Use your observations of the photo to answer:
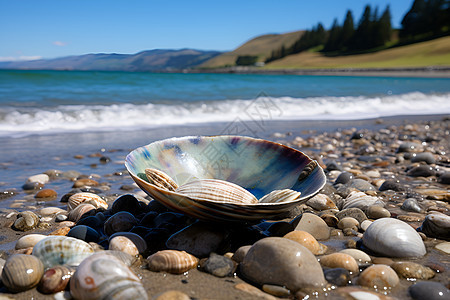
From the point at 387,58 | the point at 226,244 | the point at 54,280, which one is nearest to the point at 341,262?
the point at 226,244

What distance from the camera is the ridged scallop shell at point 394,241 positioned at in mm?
1994

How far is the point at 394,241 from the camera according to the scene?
200 centimetres

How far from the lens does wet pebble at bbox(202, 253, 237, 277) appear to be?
5.92 feet

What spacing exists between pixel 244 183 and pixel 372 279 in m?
1.09

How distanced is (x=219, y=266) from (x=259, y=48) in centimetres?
13424

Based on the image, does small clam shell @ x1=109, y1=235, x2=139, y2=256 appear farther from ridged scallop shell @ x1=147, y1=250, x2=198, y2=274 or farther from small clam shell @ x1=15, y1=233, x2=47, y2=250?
small clam shell @ x1=15, y1=233, x2=47, y2=250

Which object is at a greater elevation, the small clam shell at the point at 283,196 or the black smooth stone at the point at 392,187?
the small clam shell at the point at 283,196

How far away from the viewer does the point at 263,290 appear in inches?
65.4

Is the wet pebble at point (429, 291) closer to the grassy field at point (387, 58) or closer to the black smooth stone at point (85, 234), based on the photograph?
the black smooth stone at point (85, 234)

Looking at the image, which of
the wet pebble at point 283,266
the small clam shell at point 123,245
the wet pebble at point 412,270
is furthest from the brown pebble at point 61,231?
the wet pebble at point 412,270

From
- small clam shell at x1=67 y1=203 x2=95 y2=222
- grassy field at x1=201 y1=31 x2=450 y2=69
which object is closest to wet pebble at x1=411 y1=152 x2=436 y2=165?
small clam shell at x1=67 y1=203 x2=95 y2=222

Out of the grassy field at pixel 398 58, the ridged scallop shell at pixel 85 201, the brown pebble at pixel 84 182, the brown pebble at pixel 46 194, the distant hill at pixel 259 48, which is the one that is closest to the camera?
the ridged scallop shell at pixel 85 201

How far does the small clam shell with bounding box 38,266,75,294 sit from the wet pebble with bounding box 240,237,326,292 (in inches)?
32.3

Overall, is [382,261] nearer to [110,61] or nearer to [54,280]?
[54,280]
